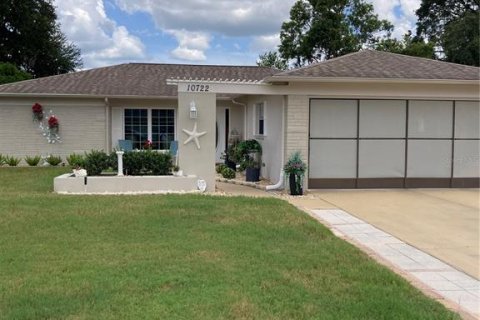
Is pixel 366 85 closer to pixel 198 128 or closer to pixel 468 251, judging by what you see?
pixel 198 128

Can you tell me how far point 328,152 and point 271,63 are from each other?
32.1m

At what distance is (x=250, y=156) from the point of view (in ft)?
50.8

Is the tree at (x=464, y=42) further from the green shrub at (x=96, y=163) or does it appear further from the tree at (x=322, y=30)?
the green shrub at (x=96, y=163)

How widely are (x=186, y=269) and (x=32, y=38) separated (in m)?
34.0

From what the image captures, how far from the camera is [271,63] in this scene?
44562 millimetres

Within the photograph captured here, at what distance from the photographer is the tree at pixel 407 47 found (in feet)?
119

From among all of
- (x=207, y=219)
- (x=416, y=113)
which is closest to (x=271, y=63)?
(x=416, y=113)

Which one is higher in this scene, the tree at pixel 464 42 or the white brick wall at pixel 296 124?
the tree at pixel 464 42

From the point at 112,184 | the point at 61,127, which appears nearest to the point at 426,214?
the point at 112,184

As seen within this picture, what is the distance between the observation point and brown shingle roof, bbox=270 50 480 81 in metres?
12.7

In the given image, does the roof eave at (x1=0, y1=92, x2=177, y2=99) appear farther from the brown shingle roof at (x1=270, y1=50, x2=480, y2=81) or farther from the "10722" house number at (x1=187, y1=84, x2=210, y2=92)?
the brown shingle roof at (x1=270, y1=50, x2=480, y2=81)

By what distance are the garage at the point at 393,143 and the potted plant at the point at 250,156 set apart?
2.01m

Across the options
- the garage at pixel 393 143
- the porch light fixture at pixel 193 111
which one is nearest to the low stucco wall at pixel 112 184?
the porch light fixture at pixel 193 111

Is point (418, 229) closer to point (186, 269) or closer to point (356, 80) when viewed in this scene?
point (186, 269)
